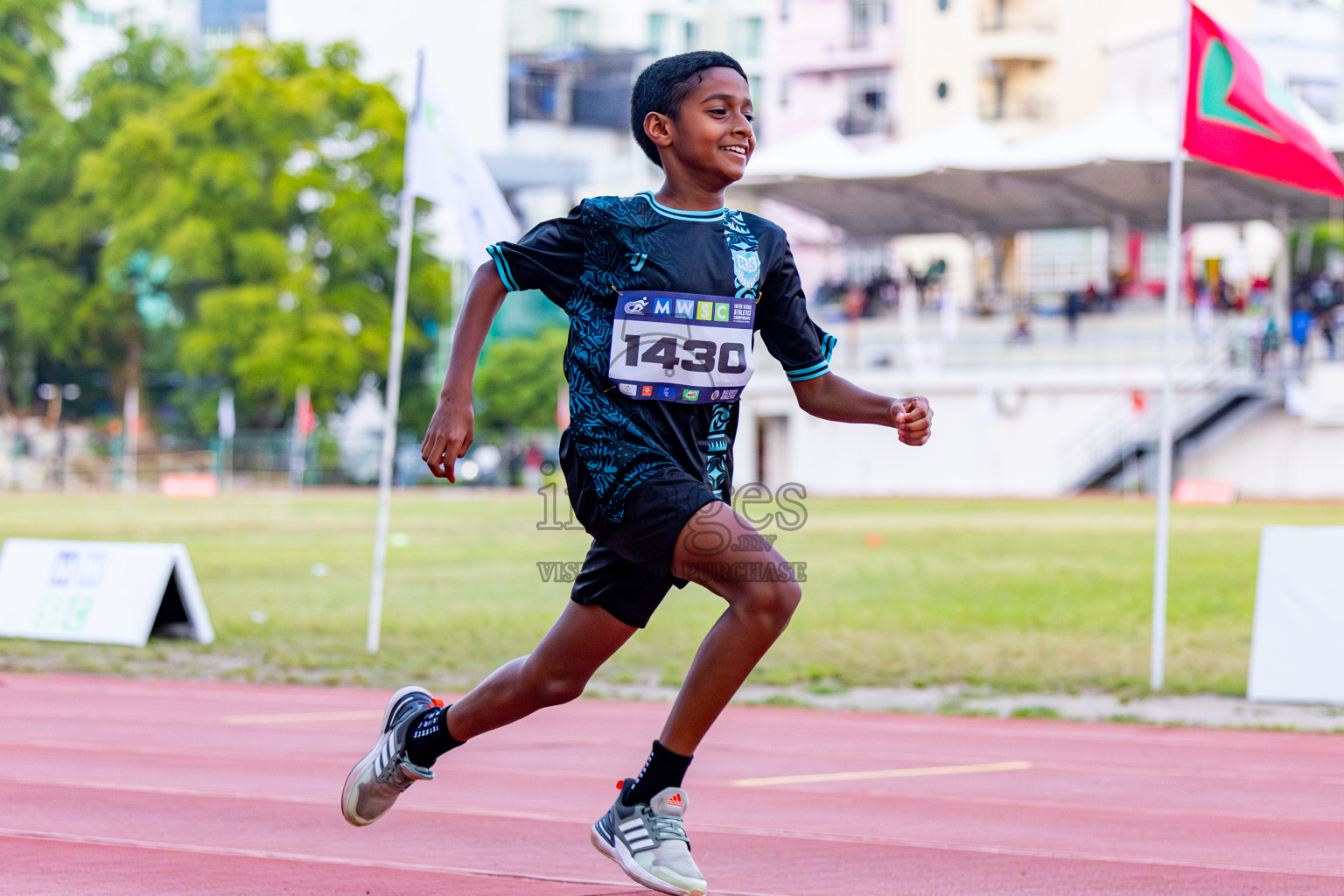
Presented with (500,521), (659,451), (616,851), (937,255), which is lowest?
(500,521)

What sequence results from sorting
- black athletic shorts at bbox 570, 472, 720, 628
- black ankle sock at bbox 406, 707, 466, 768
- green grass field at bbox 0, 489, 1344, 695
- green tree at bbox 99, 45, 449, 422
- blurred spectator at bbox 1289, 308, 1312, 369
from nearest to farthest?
1. black athletic shorts at bbox 570, 472, 720, 628
2. black ankle sock at bbox 406, 707, 466, 768
3. green grass field at bbox 0, 489, 1344, 695
4. blurred spectator at bbox 1289, 308, 1312, 369
5. green tree at bbox 99, 45, 449, 422

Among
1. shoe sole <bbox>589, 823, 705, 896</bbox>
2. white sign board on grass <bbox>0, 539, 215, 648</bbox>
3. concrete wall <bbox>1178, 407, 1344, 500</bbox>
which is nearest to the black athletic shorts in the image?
shoe sole <bbox>589, 823, 705, 896</bbox>

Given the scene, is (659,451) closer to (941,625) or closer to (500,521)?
(941,625)

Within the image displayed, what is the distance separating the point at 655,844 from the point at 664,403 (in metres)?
1.03

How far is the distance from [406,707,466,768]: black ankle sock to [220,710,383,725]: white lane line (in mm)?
4052

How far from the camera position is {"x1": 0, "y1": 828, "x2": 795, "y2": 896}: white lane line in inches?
177

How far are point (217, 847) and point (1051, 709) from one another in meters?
5.59

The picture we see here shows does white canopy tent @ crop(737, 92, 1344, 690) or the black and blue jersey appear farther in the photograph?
white canopy tent @ crop(737, 92, 1344, 690)

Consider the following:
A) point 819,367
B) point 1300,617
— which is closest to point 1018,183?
point 1300,617

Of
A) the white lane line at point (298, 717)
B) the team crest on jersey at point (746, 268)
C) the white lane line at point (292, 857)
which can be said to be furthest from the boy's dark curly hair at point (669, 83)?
the white lane line at point (298, 717)

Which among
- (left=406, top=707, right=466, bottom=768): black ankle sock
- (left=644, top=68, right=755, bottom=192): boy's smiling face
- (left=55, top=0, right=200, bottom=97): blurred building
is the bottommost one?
(left=406, top=707, right=466, bottom=768): black ankle sock

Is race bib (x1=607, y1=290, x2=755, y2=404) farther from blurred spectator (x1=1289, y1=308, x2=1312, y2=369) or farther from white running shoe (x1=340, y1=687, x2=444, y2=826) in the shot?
blurred spectator (x1=1289, y1=308, x2=1312, y2=369)

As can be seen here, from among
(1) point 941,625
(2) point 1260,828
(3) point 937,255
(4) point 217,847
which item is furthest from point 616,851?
(3) point 937,255

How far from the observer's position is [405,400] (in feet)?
182
